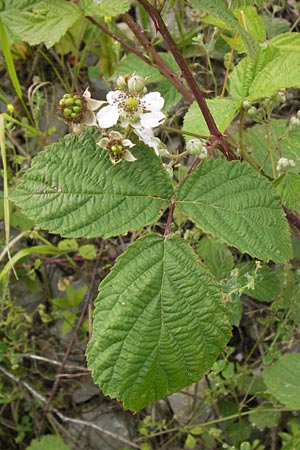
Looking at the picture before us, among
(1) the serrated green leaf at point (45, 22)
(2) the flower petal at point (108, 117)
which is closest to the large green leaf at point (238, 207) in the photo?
(2) the flower petal at point (108, 117)

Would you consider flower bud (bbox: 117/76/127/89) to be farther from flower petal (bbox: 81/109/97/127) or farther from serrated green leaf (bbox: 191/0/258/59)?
serrated green leaf (bbox: 191/0/258/59)

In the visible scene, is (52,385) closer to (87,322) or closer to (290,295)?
(87,322)

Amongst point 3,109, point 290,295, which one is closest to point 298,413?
point 290,295

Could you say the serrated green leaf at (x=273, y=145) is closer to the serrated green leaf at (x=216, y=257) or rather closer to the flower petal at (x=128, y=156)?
the serrated green leaf at (x=216, y=257)

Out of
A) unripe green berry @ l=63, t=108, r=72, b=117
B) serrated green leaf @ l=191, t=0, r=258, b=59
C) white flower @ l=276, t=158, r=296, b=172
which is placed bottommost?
white flower @ l=276, t=158, r=296, b=172

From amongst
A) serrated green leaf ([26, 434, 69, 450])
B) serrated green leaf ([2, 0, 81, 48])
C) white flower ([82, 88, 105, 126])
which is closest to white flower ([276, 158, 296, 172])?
white flower ([82, 88, 105, 126])

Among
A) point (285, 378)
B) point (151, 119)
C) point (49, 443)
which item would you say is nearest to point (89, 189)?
point (151, 119)

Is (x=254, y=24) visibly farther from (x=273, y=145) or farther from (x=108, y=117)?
(x=108, y=117)
